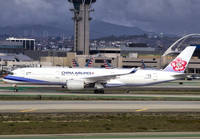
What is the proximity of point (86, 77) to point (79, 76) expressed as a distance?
4.24 feet

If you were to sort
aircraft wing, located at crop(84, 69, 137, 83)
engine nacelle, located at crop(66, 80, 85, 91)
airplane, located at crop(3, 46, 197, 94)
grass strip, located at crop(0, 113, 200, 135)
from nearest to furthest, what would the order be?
grass strip, located at crop(0, 113, 200, 135)
engine nacelle, located at crop(66, 80, 85, 91)
airplane, located at crop(3, 46, 197, 94)
aircraft wing, located at crop(84, 69, 137, 83)

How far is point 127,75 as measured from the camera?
241 ft

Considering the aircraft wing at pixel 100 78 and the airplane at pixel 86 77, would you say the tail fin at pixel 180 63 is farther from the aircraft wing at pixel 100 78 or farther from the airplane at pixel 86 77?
the aircraft wing at pixel 100 78

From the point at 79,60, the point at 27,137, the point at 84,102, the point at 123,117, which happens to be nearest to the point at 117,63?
the point at 79,60

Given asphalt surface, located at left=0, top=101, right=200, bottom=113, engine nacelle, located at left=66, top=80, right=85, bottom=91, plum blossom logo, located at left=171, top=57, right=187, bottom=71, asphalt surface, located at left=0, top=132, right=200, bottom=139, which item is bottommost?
asphalt surface, located at left=0, top=132, right=200, bottom=139

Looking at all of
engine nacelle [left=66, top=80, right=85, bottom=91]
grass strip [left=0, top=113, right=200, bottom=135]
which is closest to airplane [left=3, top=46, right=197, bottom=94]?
engine nacelle [left=66, top=80, right=85, bottom=91]

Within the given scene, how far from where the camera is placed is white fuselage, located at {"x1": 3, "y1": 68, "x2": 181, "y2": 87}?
6988cm

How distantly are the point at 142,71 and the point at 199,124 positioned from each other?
118 feet

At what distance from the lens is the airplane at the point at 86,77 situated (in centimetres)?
6975

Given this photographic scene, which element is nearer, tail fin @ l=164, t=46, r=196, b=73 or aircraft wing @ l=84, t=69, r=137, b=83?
aircraft wing @ l=84, t=69, r=137, b=83

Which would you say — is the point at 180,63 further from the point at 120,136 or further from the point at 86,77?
the point at 120,136

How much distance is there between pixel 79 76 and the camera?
234 ft

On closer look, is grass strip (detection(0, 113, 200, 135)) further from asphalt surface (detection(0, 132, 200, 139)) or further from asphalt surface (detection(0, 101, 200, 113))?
asphalt surface (detection(0, 101, 200, 113))

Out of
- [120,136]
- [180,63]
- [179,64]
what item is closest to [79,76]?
[179,64]
